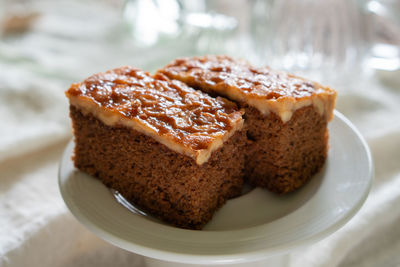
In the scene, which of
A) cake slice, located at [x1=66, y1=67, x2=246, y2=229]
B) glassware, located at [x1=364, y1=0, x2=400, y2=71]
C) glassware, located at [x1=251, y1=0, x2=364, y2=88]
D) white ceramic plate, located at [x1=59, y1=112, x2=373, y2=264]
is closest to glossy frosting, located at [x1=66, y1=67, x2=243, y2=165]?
cake slice, located at [x1=66, y1=67, x2=246, y2=229]

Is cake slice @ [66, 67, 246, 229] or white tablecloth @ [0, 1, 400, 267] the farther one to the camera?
white tablecloth @ [0, 1, 400, 267]

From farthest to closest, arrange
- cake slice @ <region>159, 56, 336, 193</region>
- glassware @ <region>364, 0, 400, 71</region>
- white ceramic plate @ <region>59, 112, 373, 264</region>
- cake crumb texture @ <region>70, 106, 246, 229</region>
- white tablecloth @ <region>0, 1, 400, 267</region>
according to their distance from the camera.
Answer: glassware @ <region>364, 0, 400, 71</region> < white tablecloth @ <region>0, 1, 400, 267</region> < cake slice @ <region>159, 56, 336, 193</region> < cake crumb texture @ <region>70, 106, 246, 229</region> < white ceramic plate @ <region>59, 112, 373, 264</region>

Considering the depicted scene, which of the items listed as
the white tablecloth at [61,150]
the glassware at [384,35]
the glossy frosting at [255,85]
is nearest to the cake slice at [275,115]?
the glossy frosting at [255,85]

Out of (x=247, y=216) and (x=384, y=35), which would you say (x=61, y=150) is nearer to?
(x=247, y=216)

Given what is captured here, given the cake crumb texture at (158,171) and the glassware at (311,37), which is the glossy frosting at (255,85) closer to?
the cake crumb texture at (158,171)

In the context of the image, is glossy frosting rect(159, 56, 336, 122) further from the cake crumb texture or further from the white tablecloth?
the white tablecloth

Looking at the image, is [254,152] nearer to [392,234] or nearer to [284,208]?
[284,208]
